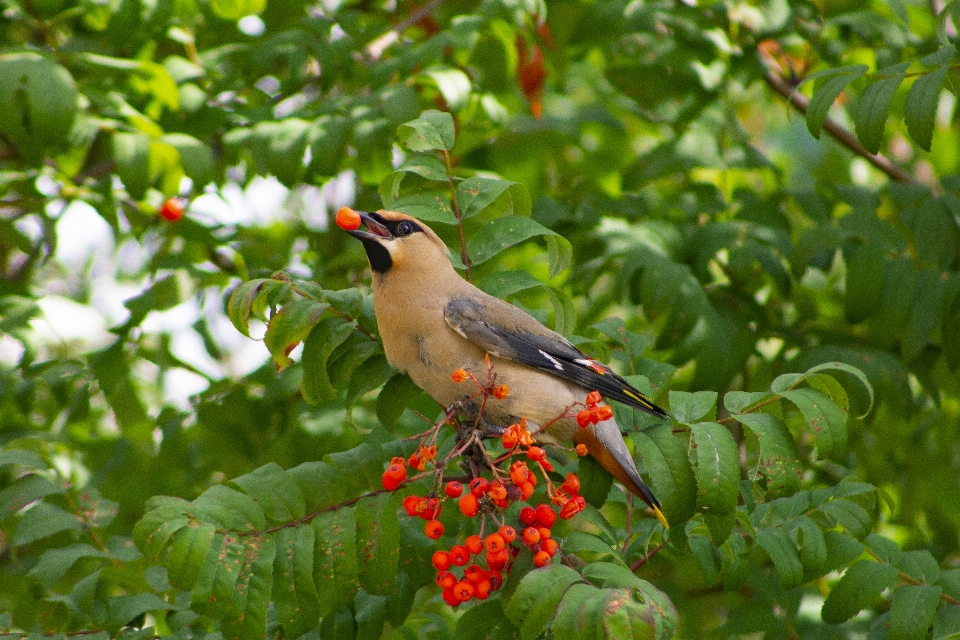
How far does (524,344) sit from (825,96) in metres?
1.36

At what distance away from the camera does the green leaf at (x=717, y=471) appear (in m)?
2.70

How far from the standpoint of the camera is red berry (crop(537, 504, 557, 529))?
2.82 meters

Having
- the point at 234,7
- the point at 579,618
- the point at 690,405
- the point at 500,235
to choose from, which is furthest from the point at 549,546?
the point at 234,7

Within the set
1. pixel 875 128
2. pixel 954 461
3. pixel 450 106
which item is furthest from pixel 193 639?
pixel 954 461

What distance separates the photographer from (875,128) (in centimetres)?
318

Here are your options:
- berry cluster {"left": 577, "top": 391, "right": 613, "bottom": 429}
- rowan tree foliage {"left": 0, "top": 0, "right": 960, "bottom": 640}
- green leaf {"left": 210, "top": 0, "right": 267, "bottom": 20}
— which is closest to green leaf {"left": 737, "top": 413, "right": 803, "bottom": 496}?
rowan tree foliage {"left": 0, "top": 0, "right": 960, "bottom": 640}

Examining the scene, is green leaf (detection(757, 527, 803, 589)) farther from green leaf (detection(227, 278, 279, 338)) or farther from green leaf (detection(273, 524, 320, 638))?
green leaf (detection(227, 278, 279, 338))

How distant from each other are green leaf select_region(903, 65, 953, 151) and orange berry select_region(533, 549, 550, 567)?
69.3 inches

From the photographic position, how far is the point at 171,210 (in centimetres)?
432

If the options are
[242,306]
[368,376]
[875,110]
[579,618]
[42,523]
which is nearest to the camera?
[579,618]

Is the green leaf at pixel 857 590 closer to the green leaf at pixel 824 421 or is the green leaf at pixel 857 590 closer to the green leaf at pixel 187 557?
the green leaf at pixel 824 421

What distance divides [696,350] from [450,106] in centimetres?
148

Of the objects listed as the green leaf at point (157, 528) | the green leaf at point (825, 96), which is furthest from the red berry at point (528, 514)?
the green leaf at point (825, 96)

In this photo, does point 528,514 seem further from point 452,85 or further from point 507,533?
point 452,85
